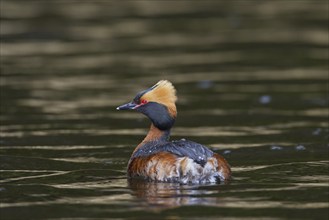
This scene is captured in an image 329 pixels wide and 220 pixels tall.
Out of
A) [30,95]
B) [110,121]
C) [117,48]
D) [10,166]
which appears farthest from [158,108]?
[117,48]

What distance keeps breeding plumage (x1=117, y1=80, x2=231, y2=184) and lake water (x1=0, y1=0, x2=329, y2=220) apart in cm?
18

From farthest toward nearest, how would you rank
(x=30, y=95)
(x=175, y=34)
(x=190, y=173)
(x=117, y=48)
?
1. (x=175, y=34)
2. (x=117, y=48)
3. (x=30, y=95)
4. (x=190, y=173)

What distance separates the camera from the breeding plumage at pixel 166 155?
1194cm

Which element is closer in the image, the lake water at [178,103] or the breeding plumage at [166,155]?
the lake water at [178,103]

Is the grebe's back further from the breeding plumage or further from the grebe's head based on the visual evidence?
the grebe's head

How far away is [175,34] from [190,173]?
45.6 feet

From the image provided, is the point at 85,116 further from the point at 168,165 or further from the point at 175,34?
the point at 175,34

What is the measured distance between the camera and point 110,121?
54.0ft

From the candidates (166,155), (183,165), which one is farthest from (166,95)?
(183,165)

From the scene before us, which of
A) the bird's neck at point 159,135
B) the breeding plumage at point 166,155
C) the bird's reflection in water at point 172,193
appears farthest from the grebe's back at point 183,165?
the bird's neck at point 159,135

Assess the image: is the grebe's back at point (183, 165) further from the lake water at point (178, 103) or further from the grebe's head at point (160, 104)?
the grebe's head at point (160, 104)

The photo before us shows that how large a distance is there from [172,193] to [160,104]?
1608 mm

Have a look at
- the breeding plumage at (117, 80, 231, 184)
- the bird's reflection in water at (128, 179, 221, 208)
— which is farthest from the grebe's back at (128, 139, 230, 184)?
the bird's reflection in water at (128, 179, 221, 208)

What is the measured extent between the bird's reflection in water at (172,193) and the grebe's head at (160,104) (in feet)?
2.84
